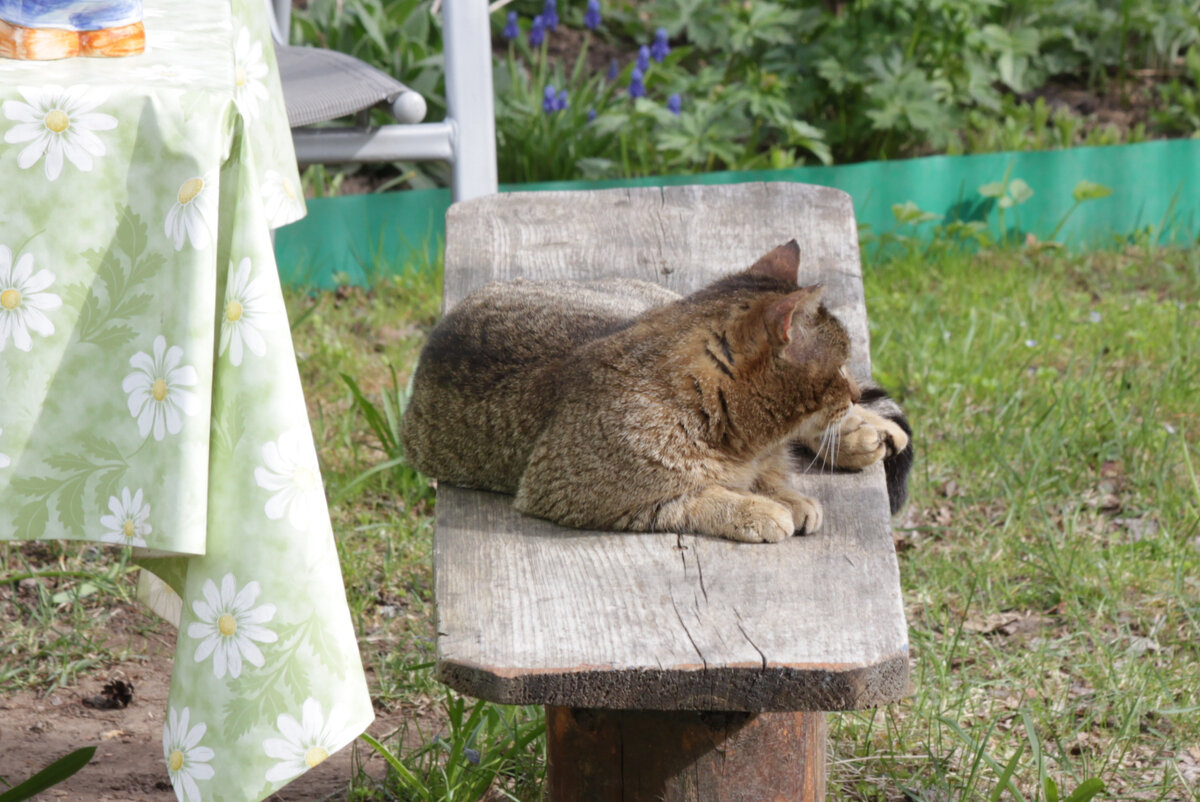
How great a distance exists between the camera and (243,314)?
183cm

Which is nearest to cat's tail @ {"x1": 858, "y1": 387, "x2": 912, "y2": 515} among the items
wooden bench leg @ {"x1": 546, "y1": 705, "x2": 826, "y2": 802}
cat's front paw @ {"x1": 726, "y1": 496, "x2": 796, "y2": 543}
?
cat's front paw @ {"x1": 726, "y1": 496, "x2": 796, "y2": 543}

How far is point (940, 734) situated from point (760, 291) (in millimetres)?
1088

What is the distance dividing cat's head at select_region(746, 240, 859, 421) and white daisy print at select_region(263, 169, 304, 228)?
0.89 metres

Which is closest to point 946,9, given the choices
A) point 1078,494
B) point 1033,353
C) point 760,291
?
point 1033,353

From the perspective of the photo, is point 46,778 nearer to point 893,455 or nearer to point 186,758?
point 186,758

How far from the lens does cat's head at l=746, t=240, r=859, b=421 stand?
2377 mm

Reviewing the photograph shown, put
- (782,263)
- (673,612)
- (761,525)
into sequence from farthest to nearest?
(782,263)
(761,525)
(673,612)

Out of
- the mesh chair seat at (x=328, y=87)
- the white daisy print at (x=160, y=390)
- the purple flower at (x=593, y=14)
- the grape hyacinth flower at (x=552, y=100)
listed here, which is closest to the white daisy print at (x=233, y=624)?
the white daisy print at (x=160, y=390)

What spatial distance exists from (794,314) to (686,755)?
857 mm

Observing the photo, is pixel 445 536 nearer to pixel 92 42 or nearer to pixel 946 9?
pixel 92 42

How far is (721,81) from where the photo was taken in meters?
5.89

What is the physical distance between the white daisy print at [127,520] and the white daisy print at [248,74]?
1.99 ft

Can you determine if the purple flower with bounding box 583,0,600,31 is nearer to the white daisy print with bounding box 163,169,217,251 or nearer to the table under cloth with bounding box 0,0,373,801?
the table under cloth with bounding box 0,0,373,801

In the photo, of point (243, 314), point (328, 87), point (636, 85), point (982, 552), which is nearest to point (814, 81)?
point (636, 85)
